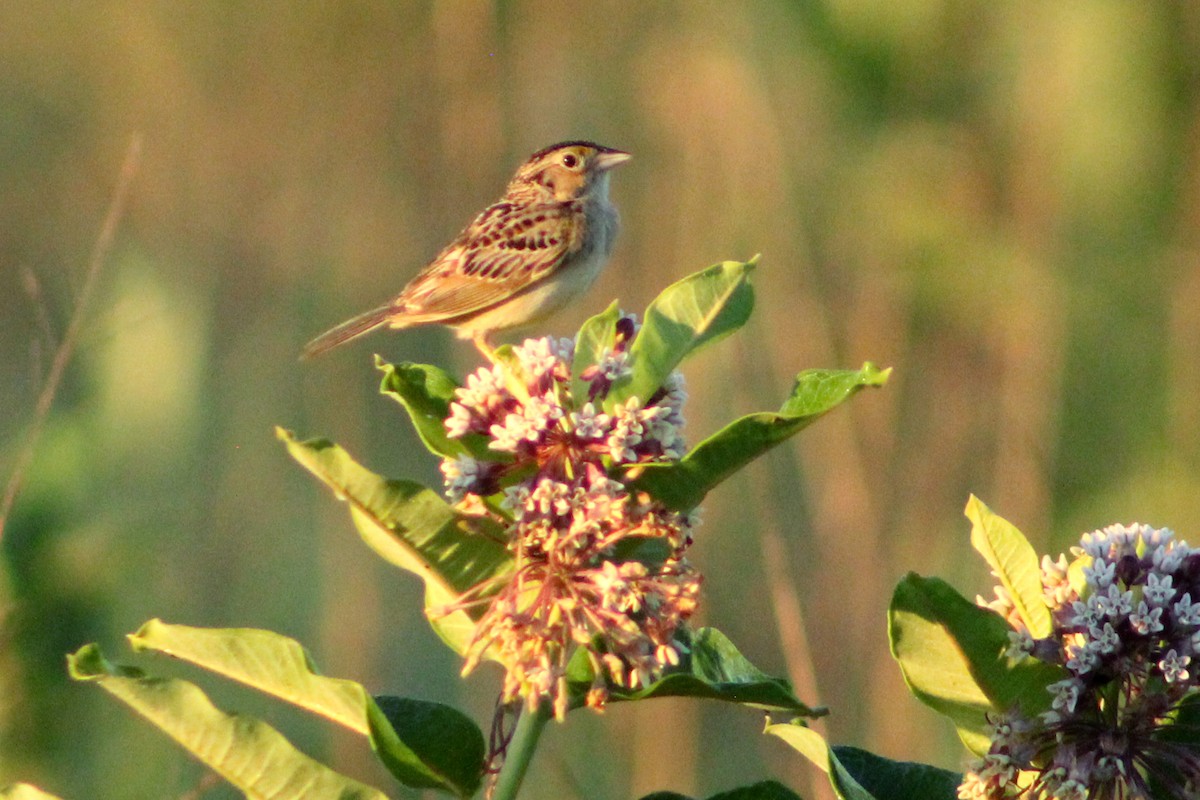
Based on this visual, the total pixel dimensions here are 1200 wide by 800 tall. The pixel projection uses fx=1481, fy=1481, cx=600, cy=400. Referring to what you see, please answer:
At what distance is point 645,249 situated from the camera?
24.2 ft

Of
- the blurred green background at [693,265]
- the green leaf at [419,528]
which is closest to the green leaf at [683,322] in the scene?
the green leaf at [419,528]

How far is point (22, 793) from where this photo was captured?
2143 millimetres

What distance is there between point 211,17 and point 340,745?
5329 millimetres

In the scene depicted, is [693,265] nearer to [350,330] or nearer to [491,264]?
[491,264]

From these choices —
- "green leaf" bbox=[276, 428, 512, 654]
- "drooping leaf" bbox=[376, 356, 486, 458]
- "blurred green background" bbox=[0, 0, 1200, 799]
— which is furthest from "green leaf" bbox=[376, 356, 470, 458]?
"blurred green background" bbox=[0, 0, 1200, 799]

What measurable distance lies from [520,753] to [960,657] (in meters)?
0.67

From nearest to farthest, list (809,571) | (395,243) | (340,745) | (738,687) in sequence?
(738,687) < (340,745) < (809,571) < (395,243)

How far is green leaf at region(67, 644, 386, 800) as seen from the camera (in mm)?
2018

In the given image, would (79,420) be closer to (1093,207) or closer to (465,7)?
(465,7)

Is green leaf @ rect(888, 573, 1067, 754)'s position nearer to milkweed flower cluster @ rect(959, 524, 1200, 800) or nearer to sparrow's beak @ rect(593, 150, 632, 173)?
milkweed flower cluster @ rect(959, 524, 1200, 800)

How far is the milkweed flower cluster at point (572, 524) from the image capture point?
2.07 m

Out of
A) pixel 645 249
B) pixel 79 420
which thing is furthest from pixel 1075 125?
pixel 79 420

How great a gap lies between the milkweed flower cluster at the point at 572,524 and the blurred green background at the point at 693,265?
2.35 m

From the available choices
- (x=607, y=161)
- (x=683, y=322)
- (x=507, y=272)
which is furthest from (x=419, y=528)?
(x=607, y=161)
